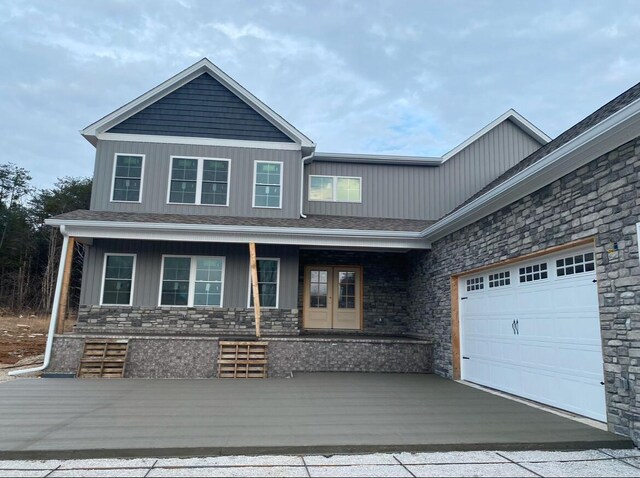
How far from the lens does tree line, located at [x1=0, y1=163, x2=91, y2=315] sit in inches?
944

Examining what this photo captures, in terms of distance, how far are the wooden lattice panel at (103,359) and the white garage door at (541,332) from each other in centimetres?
693

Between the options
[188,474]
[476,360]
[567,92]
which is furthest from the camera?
[567,92]

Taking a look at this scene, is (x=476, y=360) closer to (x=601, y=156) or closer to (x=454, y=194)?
(x=601, y=156)

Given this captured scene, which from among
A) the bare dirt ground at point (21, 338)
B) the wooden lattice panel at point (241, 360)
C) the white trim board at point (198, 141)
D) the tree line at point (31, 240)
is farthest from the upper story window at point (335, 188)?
the tree line at point (31, 240)

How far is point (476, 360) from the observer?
777cm

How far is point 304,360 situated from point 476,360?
3528 millimetres

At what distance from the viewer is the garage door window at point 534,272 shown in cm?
592

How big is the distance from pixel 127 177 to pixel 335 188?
5.54 m

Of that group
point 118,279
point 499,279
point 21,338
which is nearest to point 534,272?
point 499,279

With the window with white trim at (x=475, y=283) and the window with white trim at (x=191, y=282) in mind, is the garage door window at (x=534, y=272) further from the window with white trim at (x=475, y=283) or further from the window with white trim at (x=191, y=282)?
the window with white trim at (x=191, y=282)

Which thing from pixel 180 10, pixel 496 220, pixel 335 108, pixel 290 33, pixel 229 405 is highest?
pixel 335 108

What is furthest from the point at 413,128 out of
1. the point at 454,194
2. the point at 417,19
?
the point at 454,194

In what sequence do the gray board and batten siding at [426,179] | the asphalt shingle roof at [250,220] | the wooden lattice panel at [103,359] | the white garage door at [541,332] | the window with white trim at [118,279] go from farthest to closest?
the gray board and batten siding at [426,179]
the window with white trim at [118,279]
the asphalt shingle roof at [250,220]
the wooden lattice panel at [103,359]
the white garage door at [541,332]

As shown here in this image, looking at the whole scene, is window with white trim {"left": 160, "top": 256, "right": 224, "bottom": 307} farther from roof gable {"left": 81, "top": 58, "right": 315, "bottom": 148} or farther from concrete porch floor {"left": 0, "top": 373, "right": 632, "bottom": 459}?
roof gable {"left": 81, "top": 58, "right": 315, "bottom": 148}
